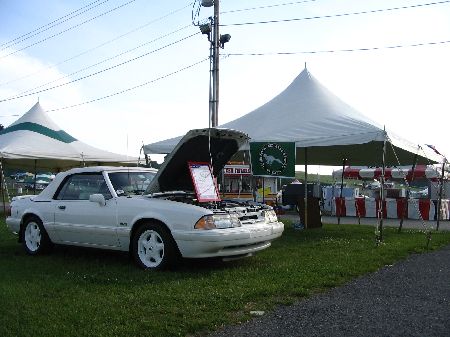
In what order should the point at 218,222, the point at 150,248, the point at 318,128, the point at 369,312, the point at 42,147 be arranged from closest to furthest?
the point at 369,312, the point at 218,222, the point at 150,248, the point at 318,128, the point at 42,147

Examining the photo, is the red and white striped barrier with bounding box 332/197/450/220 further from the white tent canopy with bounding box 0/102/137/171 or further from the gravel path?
the gravel path

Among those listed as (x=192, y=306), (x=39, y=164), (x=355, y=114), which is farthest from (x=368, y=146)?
(x=39, y=164)

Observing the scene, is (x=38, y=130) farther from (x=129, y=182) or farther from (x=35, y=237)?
(x=129, y=182)

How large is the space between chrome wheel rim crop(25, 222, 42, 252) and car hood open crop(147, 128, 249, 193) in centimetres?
220

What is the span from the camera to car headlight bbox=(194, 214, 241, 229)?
614 centimetres

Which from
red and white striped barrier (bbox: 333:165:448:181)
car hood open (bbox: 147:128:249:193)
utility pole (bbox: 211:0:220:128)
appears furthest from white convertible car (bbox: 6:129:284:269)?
red and white striped barrier (bbox: 333:165:448:181)

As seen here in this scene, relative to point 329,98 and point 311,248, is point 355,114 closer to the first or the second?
point 329,98

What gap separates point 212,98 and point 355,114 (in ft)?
15.2

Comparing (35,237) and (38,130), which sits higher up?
(38,130)

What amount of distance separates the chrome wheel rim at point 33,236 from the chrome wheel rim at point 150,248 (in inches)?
87.5

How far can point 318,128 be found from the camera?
11023mm

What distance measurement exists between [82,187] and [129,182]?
2.58 feet

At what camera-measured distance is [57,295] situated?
5047mm

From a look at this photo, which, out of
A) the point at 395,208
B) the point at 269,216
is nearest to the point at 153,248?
the point at 269,216
